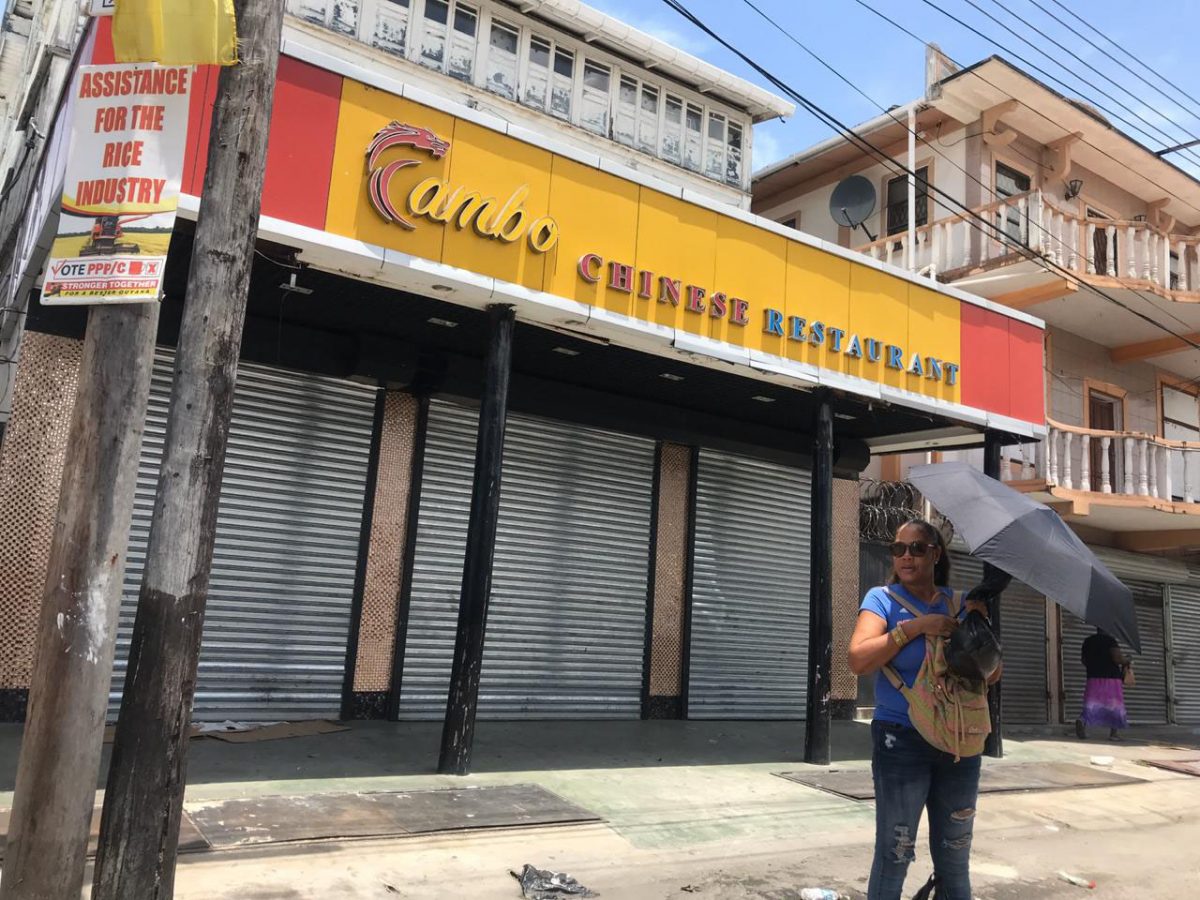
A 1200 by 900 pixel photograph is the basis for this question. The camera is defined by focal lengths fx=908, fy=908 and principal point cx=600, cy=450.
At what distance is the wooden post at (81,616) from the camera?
3.61 m

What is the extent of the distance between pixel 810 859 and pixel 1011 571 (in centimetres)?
321

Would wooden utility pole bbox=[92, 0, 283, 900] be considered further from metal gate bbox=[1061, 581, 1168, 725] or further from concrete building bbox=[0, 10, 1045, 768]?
metal gate bbox=[1061, 581, 1168, 725]

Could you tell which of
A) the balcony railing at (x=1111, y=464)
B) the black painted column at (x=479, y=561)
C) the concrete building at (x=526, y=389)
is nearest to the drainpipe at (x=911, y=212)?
the concrete building at (x=526, y=389)

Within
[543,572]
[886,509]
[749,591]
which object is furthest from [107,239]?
[886,509]

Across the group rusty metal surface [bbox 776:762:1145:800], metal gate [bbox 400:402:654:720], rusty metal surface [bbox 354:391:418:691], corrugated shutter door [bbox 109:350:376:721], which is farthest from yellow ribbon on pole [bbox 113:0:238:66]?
rusty metal surface [bbox 776:762:1145:800]

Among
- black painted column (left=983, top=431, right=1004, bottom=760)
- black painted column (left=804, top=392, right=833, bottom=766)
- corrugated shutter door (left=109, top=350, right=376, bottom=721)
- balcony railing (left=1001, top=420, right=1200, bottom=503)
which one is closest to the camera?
corrugated shutter door (left=109, top=350, right=376, bottom=721)

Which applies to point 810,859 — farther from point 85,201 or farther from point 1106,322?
point 1106,322

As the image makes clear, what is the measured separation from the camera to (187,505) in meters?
3.82

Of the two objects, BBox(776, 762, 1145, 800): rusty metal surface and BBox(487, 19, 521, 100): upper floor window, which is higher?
BBox(487, 19, 521, 100): upper floor window

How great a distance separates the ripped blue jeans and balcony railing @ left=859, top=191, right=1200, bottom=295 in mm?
11770

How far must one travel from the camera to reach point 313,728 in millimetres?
8750

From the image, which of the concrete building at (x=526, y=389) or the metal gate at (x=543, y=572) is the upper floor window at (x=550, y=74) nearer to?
the concrete building at (x=526, y=389)

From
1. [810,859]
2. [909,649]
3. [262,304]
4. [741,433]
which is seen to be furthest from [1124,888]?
[262,304]

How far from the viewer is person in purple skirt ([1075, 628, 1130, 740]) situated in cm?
1362
